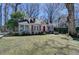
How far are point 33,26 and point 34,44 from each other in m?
0.15

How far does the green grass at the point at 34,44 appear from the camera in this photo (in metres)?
1.61

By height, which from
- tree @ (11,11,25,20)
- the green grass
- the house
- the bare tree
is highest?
the bare tree

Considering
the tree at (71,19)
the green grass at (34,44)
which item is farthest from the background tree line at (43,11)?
the green grass at (34,44)

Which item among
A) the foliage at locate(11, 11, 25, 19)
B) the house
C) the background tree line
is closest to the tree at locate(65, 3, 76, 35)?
the background tree line

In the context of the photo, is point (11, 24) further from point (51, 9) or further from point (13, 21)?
point (51, 9)

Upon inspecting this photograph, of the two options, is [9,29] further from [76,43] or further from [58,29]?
[76,43]

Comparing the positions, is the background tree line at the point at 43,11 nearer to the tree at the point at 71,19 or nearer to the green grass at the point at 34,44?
the tree at the point at 71,19

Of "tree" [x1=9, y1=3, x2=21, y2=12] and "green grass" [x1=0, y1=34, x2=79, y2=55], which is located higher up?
"tree" [x1=9, y1=3, x2=21, y2=12]

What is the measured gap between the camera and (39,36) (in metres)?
1.65

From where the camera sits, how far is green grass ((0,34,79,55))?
161 centimetres

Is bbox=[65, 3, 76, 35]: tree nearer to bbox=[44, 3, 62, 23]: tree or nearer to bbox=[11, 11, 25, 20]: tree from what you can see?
bbox=[44, 3, 62, 23]: tree

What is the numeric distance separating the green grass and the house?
45 mm

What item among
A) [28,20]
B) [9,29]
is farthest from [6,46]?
[28,20]
